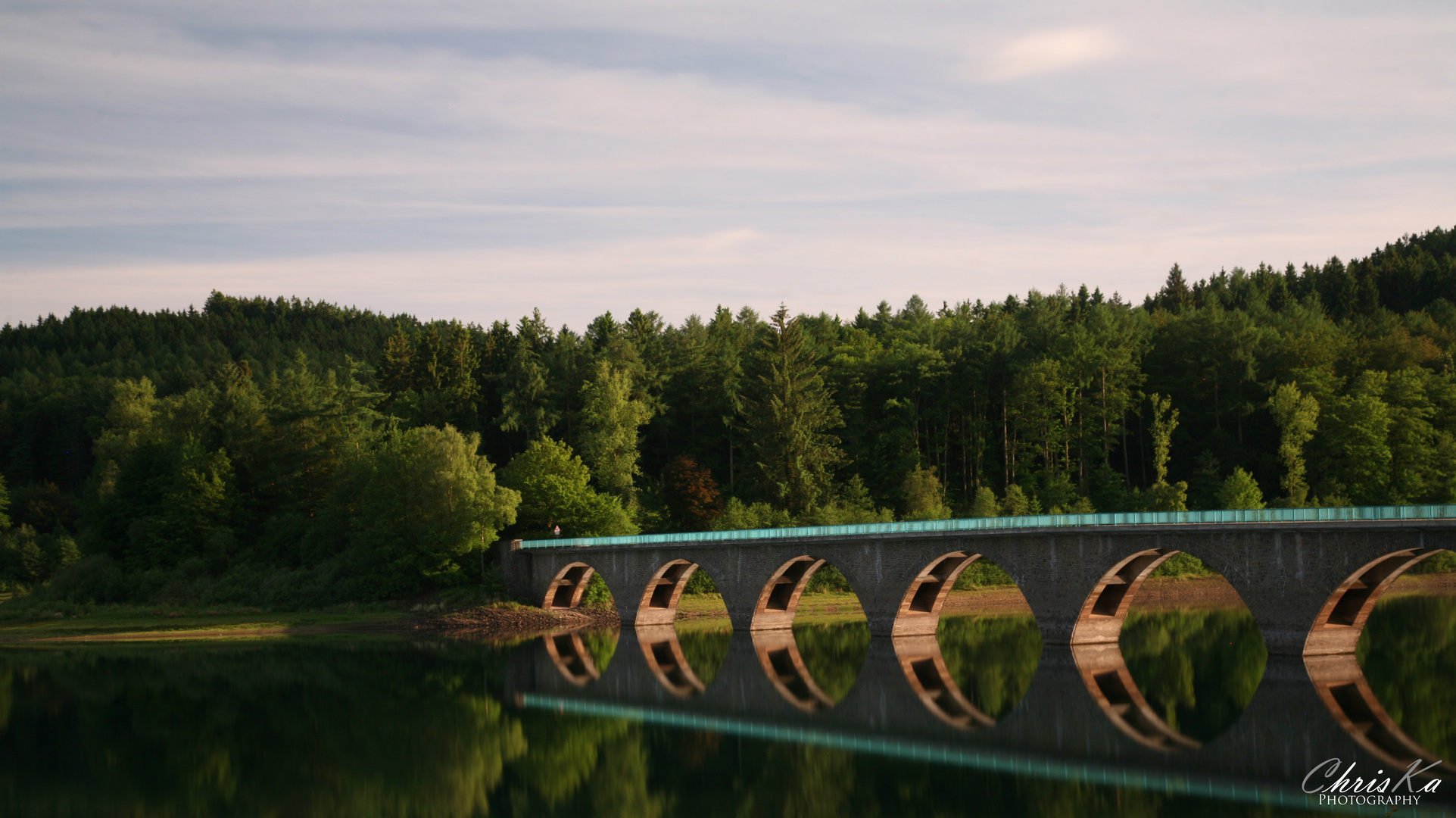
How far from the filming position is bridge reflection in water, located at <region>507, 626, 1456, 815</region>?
2600 centimetres

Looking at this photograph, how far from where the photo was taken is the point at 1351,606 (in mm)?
39156

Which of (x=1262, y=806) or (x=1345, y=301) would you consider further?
(x=1345, y=301)

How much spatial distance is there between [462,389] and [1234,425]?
54.5 m

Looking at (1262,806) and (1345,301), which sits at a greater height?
(1345,301)

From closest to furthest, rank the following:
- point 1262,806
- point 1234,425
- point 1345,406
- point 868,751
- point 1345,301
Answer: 1. point 1262,806
2. point 868,751
3. point 1345,406
4. point 1234,425
5. point 1345,301

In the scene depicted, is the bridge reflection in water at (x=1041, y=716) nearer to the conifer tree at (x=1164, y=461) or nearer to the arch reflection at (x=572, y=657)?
the arch reflection at (x=572, y=657)

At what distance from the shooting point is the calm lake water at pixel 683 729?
25125 mm

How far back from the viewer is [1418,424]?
244 feet

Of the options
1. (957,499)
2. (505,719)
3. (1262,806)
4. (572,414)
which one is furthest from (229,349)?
(1262,806)

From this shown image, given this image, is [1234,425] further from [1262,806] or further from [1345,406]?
[1262,806]

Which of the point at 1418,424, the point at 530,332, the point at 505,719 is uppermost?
the point at 530,332

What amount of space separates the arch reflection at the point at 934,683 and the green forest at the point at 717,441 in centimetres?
2412

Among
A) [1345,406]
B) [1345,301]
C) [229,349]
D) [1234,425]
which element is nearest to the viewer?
[1345,406]

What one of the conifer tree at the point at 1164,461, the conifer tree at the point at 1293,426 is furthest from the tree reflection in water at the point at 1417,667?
the conifer tree at the point at 1293,426
